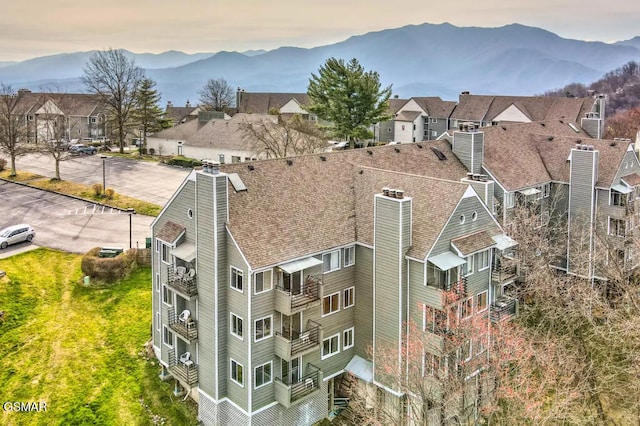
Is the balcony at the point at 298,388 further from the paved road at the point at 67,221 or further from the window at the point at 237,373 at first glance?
the paved road at the point at 67,221

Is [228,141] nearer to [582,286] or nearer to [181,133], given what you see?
[181,133]

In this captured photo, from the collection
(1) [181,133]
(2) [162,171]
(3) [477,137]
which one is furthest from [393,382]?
(1) [181,133]

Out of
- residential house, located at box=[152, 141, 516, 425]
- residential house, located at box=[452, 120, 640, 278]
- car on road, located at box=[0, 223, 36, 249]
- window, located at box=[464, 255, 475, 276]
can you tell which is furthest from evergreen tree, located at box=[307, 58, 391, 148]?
window, located at box=[464, 255, 475, 276]

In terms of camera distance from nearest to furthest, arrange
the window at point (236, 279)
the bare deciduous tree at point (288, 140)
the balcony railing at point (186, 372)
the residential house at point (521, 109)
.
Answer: the window at point (236, 279), the balcony railing at point (186, 372), the bare deciduous tree at point (288, 140), the residential house at point (521, 109)

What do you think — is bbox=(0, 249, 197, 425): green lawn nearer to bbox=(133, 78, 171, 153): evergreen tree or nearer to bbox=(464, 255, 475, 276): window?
bbox=(464, 255, 475, 276): window

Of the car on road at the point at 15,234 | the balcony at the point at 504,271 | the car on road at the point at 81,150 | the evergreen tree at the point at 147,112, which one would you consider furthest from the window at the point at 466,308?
the car on road at the point at 81,150

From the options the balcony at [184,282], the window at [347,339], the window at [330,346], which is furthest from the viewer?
the window at [347,339]
